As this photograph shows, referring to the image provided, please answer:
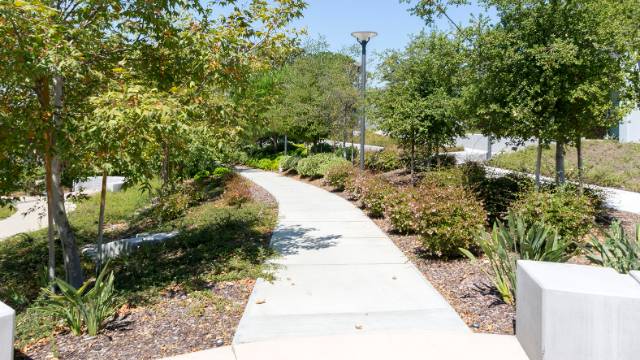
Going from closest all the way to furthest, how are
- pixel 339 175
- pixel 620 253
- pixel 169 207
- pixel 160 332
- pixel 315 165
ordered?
pixel 160 332
pixel 620 253
pixel 169 207
pixel 339 175
pixel 315 165

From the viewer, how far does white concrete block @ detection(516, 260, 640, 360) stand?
3.39 metres

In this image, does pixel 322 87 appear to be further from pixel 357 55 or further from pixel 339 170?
pixel 339 170

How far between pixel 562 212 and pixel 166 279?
5.28 metres

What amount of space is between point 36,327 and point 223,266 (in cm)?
249

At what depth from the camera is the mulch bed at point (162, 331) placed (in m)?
4.14

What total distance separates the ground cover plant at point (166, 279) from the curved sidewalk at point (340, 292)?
0.33 meters

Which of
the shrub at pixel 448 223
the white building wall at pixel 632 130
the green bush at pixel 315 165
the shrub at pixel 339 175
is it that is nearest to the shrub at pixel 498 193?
the shrub at pixel 448 223

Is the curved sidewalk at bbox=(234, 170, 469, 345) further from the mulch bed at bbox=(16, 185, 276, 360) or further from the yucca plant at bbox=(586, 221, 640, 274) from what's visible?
the yucca plant at bbox=(586, 221, 640, 274)

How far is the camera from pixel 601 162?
56.1ft

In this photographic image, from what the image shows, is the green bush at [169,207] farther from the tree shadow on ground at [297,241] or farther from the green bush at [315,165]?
the green bush at [315,165]

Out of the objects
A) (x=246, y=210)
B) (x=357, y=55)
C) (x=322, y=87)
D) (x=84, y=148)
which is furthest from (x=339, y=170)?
(x=84, y=148)

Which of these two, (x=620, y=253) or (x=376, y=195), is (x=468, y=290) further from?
(x=376, y=195)

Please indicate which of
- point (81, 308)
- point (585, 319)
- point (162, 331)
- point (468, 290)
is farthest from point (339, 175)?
point (585, 319)

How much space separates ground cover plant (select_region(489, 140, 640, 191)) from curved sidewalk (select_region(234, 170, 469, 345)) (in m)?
8.32
